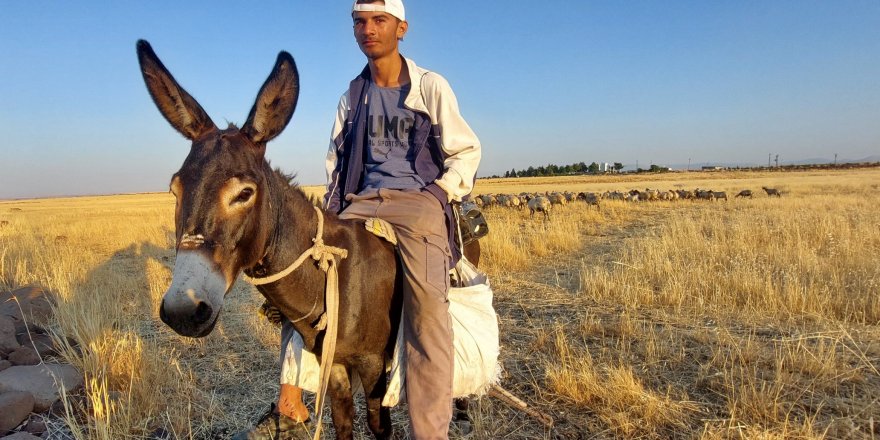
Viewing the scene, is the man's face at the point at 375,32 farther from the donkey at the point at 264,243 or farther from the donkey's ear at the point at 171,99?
the donkey's ear at the point at 171,99


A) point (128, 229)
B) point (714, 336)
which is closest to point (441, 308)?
point (714, 336)

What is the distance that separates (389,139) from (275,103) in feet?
3.00

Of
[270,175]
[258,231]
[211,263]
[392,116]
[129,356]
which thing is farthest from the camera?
[129,356]

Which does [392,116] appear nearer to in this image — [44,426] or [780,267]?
[44,426]

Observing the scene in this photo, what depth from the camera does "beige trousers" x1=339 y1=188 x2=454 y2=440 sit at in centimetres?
231

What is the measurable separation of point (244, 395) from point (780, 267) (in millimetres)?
7821

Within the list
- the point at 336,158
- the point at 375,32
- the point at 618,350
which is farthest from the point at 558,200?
the point at 375,32

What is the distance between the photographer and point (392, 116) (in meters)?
2.78

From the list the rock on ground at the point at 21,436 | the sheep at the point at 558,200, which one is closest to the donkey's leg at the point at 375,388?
the rock on ground at the point at 21,436

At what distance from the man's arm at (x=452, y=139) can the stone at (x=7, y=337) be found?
4.81 m

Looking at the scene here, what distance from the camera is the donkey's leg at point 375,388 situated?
2.44 m

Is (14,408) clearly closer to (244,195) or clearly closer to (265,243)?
(265,243)

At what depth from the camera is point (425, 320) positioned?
2.32 meters

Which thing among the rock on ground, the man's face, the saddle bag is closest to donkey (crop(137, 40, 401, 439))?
the saddle bag
